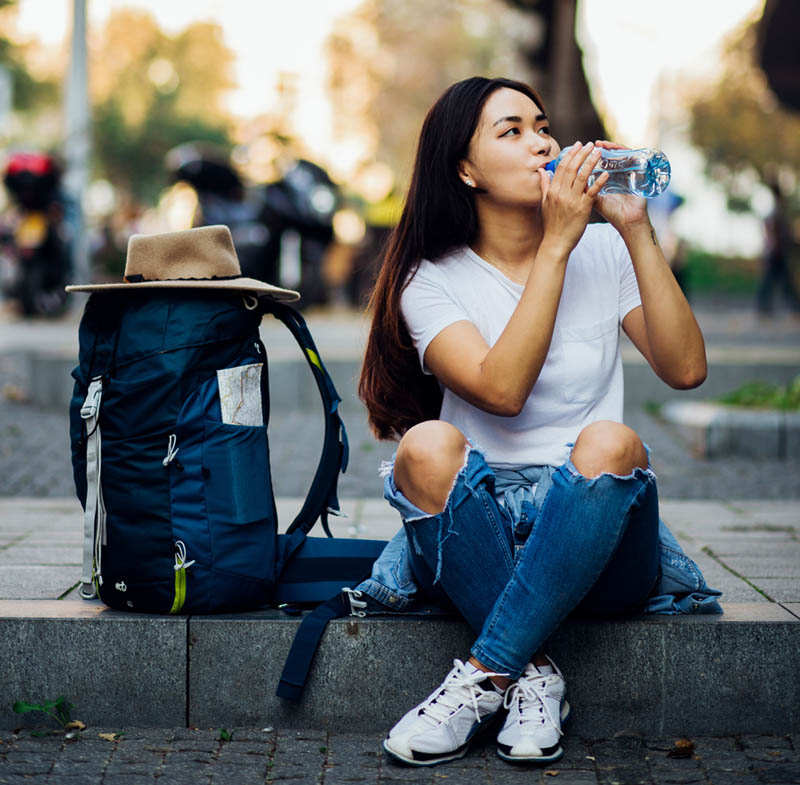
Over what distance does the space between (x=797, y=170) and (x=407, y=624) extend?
120ft

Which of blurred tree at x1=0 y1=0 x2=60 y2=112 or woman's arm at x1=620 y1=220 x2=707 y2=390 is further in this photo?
blurred tree at x1=0 y1=0 x2=60 y2=112

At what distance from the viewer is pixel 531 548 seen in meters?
2.63

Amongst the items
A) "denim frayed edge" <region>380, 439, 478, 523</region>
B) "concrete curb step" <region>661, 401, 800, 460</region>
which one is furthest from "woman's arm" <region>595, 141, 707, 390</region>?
"concrete curb step" <region>661, 401, 800, 460</region>

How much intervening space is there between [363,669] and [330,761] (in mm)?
240

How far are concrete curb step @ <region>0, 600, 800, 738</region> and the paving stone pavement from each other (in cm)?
5

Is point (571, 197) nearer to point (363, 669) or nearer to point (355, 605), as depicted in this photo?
point (355, 605)

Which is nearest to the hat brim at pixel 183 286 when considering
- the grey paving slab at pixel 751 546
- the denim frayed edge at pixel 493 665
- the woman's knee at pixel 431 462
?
the woman's knee at pixel 431 462

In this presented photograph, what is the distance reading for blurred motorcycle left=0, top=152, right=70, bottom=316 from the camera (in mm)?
14414

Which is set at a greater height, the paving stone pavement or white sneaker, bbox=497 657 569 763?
white sneaker, bbox=497 657 569 763

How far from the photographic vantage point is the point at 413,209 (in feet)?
10.0

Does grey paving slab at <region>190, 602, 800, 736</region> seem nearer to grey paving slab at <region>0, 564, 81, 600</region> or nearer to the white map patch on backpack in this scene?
the white map patch on backpack

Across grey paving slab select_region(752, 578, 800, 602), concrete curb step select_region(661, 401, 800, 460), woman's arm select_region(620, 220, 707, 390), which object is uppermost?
woman's arm select_region(620, 220, 707, 390)

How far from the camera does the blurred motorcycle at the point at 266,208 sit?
14141 millimetres

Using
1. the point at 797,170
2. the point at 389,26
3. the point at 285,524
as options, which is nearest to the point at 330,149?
the point at 389,26
